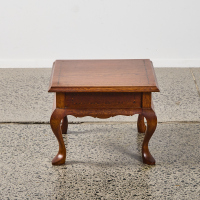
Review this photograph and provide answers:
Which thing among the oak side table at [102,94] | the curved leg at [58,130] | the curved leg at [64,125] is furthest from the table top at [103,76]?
the curved leg at [64,125]

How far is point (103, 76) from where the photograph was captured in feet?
10.4

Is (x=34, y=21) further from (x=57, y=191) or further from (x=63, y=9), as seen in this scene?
(x=57, y=191)

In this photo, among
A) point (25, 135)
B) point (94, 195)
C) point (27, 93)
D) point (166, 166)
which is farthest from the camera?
point (27, 93)

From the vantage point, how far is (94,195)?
2.93 metres

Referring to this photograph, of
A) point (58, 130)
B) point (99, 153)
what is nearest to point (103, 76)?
point (58, 130)

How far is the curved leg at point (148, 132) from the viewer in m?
3.07

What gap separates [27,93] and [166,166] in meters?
1.89

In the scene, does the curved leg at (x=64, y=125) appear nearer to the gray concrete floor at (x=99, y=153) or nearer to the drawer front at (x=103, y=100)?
the gray concrete floor at (x=99, y=153)

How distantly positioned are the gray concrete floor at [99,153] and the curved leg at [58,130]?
0.17 ft

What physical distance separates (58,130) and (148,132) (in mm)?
656

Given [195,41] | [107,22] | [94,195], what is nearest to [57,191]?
[94,195]

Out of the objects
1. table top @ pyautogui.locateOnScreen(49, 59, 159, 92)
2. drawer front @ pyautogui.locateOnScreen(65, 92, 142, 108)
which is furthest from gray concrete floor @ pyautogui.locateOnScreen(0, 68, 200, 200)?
table top @ pyautogui.locateOnScreen(49, 59, 159, 92)

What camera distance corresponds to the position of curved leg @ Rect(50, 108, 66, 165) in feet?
10.1

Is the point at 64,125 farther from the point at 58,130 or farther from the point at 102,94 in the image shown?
the point at 102,94
